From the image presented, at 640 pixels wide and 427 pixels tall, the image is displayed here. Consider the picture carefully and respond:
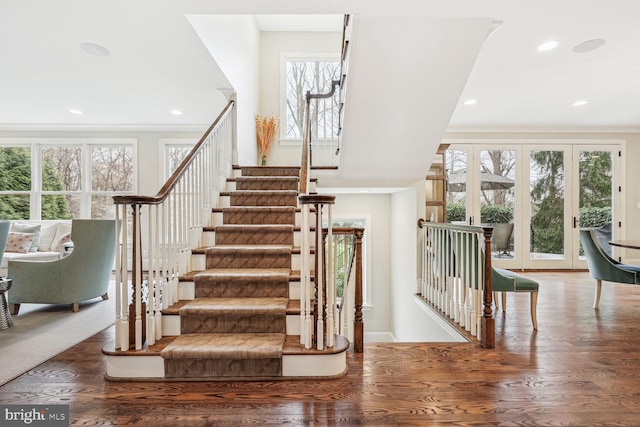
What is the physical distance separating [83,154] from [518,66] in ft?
23.0

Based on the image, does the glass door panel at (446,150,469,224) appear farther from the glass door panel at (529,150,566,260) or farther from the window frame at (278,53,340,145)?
the window frame at (278,53,340,145)

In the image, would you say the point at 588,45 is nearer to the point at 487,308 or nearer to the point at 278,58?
the point at 487,308

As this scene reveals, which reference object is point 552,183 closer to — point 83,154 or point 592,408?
point 592,408

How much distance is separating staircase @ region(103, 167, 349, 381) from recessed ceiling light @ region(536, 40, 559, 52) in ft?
10.5

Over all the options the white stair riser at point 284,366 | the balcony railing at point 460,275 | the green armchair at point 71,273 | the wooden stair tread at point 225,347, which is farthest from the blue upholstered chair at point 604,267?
the green armchair at point 71,273

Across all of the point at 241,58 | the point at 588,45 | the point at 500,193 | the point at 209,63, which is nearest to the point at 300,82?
the point at 241,58

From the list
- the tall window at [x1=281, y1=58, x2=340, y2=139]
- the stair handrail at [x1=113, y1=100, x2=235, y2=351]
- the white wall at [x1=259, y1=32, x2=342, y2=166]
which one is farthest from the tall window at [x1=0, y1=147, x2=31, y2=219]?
the tall window at [x1=281, y1=58, x2=340, y2=139]

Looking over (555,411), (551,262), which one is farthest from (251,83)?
(551,262)

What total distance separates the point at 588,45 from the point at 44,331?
5.92 m

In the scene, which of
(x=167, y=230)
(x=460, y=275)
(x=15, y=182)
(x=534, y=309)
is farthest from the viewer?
(x=15, y=182)

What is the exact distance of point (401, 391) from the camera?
197cm

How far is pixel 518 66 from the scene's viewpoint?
4.01 meters

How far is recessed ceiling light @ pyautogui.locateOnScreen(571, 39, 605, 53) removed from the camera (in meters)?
3.41

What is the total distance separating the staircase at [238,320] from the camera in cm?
211
